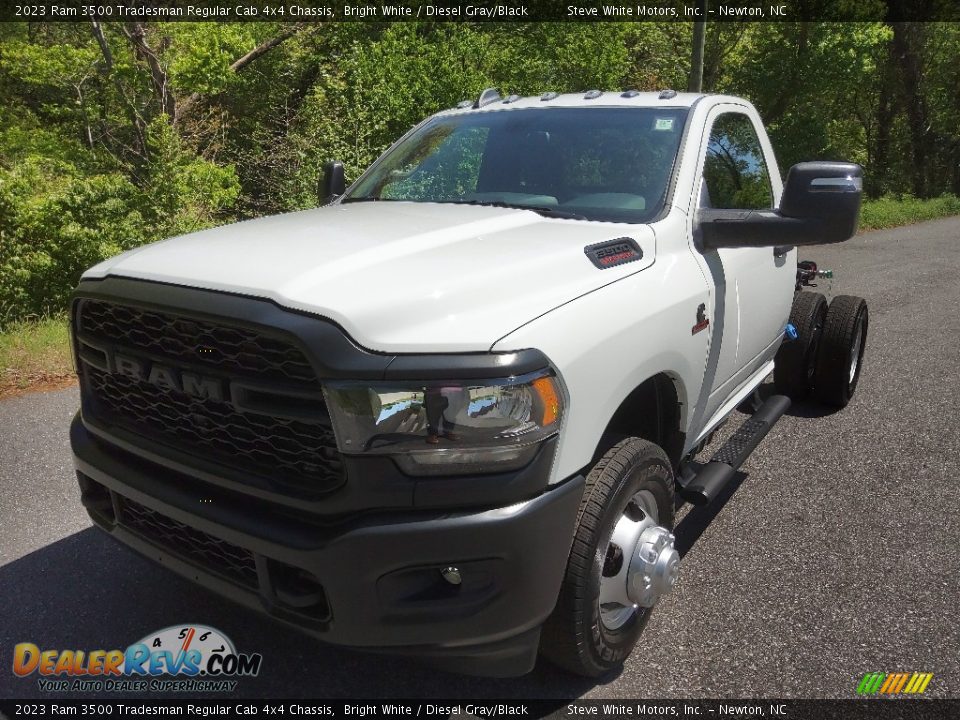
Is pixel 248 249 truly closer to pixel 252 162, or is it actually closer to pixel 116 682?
pixel 116 682

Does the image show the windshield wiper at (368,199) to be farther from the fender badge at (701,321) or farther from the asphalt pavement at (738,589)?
the asphalt pavement at (738,589)

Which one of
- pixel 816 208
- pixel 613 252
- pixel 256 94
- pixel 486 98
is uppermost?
pixel 256 94

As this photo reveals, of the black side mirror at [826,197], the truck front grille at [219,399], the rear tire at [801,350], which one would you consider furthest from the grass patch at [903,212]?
the truck front grille at [219,399]

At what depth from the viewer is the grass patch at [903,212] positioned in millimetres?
19406

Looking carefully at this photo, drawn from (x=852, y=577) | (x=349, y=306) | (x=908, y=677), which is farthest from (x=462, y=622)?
(x=852, y=577)

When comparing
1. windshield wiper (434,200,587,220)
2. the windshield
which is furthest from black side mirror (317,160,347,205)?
windshield wiper (434,200,587,220)

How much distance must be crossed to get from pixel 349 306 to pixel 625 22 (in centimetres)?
2138

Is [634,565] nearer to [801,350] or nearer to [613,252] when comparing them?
[613,252]

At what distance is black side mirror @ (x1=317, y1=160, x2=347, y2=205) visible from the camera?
413 centimetres

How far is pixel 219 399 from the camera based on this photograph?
206cm

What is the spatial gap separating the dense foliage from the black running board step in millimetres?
8218

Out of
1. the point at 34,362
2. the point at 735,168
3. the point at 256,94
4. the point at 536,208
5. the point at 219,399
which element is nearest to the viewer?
the point at 219,399

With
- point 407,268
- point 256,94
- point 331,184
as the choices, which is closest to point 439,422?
point 407,268

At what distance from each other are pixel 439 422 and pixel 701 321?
1374 mm
